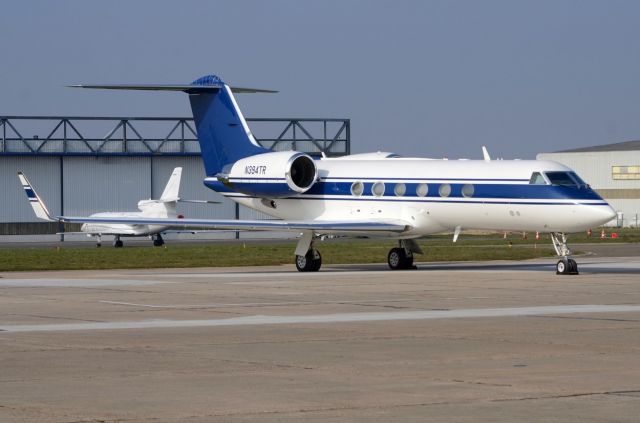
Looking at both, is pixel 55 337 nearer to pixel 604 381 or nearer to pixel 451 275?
pixel 604 381

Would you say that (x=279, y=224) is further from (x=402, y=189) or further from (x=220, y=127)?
(x=220, y=127)

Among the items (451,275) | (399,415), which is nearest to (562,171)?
(451,275)

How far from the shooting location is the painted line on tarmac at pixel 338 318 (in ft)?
55.9

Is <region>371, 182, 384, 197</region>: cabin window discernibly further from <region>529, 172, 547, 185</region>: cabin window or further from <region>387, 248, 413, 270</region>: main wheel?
<region>529, 172, 547, 185</region>: cabin window

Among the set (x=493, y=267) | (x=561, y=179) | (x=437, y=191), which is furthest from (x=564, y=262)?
(x=493, y=267)

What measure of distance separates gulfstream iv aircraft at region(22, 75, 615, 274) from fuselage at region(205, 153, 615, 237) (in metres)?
0.03

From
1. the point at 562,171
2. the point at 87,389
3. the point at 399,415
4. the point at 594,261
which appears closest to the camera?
the point at 399,415

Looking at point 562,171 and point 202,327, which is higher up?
point 562,171

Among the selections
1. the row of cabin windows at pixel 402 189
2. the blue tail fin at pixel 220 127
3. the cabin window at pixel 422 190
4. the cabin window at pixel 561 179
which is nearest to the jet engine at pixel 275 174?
the blue tail fin at pixel 220 127

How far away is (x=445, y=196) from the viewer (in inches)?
1222

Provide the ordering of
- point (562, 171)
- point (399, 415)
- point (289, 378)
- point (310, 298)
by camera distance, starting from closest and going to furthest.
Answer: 1. point (399, 415)
2. point (289, 378)
3. point (310, 298)
4. point (562, 171)

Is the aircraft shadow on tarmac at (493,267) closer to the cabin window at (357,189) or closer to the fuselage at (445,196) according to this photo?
the fuselage at (445,196)

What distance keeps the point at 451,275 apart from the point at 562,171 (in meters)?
3.68

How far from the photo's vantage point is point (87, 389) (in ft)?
36.3
